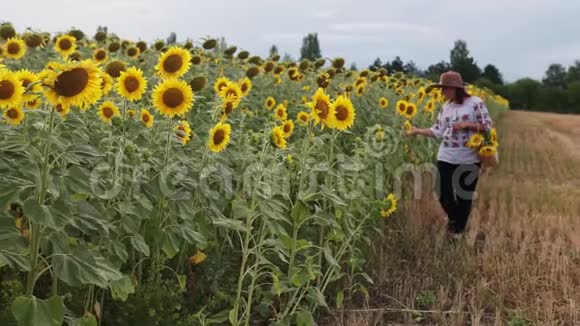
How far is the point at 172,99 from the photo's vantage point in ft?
9.55

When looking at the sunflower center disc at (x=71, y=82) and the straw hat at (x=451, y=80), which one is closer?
the sunflower center disc at (x=71, y=82)

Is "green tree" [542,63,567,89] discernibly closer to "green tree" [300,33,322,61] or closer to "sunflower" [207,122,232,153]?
"green tree" [300,33,322,61]

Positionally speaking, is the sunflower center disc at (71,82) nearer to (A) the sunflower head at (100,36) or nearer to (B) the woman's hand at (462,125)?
(B) the woman's hand at (462,125)

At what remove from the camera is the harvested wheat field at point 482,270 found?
378cm

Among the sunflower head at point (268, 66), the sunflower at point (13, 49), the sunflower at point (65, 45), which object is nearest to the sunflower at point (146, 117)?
the sunflower at point (13, 49)

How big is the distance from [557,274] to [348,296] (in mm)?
1501

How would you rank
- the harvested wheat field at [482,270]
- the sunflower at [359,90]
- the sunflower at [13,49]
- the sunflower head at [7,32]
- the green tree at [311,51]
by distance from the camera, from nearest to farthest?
the harvested wheat field at [482,270] → the sunflower at [13,49] → the sunflower head at [7,32] → the sunflower at [359,90] → the green tree at [311,51]

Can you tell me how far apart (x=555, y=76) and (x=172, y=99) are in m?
80.0

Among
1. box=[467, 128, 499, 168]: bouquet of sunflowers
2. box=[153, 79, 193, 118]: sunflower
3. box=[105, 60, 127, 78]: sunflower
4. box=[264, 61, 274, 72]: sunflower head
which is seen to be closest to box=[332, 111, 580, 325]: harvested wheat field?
box=[467, 128, 499, 168]: bouquet of sunflowers

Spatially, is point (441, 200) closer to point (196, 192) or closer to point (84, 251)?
point (196, 192)

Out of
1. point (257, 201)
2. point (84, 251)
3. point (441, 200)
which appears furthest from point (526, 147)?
point (84, 251)

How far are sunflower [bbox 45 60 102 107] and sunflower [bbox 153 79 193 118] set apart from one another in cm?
80

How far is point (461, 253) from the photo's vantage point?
4.68 metres

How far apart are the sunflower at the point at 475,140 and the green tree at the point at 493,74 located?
177 feet
